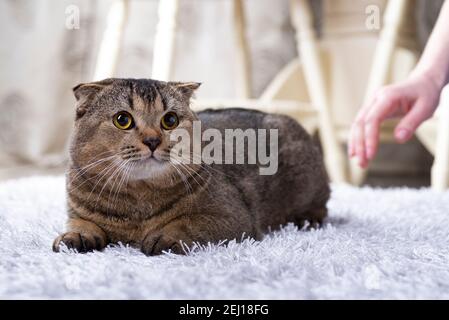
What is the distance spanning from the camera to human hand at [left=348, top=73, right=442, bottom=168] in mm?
1308

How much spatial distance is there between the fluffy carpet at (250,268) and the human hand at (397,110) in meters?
0.23

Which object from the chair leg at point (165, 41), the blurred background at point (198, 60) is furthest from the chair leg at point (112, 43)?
the blurred background at point (198, 60)

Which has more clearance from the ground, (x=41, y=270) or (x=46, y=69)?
(x=46, y=69)

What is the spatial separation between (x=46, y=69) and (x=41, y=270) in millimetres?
2096

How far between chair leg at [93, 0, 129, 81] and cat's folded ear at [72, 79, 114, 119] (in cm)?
56

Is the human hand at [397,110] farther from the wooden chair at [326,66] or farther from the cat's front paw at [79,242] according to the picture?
the cat's front paw at [79,242]

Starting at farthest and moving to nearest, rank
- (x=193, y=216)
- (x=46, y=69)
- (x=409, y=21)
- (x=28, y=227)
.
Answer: (x=46, y=69) < (x=409, y=21) < (x=28, y=227) < (x=193, y=216)

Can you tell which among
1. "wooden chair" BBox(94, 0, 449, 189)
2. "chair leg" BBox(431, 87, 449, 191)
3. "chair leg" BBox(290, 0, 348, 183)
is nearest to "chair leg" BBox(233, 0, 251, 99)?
"wooden chair" BBox(94, 0, 449, 189)

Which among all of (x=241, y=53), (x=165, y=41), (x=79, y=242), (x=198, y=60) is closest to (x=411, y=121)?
(x=165, y=41)

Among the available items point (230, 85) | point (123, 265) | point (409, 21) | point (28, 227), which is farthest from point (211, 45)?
point (123, 265)

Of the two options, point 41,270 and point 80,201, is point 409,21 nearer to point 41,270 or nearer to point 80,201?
point 80,201

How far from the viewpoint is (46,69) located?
2.67 metres

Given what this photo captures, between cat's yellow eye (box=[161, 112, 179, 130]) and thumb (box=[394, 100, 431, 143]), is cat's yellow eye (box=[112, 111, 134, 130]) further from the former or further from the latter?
thumb (box=[394, 100, 431, 143])

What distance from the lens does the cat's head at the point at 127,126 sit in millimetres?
915
